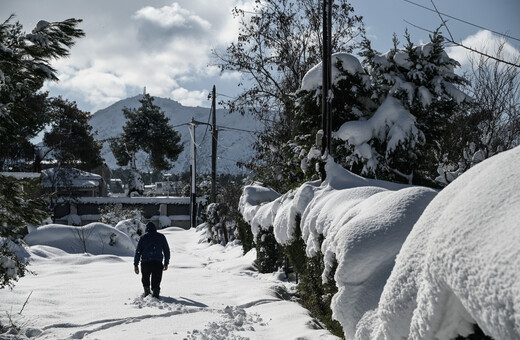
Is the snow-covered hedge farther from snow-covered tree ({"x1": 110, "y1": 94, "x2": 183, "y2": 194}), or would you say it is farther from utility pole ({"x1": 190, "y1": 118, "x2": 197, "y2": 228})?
snow-covered tree ({"x1": 110, "y1": 94, "x2": 183, "y2": 194})

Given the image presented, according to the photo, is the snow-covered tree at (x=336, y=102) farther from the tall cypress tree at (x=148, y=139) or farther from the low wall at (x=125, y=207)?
the tall cypress tree at (x=148, y=139)

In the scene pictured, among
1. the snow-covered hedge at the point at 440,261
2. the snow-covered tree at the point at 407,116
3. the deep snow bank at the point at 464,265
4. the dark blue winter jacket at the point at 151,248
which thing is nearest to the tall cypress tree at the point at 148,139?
the snow-covered tree at the point at 407,116

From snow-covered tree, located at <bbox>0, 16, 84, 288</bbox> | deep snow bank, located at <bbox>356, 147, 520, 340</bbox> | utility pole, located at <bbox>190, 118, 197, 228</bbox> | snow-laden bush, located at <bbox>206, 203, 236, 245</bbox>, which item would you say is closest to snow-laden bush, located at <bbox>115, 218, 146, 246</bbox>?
snow-laden bush, located at <bbox>206, 203, 236, 245</bbox>

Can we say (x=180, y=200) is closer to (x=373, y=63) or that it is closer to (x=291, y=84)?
(x=291, y=84)

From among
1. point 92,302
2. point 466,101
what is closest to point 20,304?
point 92,302

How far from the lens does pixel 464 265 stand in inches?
67.6

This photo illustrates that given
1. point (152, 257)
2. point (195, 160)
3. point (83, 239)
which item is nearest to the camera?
point (152, 257)

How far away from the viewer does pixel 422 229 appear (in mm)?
2248

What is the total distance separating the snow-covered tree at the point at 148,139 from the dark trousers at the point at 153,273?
137ft

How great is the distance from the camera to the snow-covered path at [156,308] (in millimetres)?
6039

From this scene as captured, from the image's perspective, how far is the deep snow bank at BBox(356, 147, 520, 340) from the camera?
153cm

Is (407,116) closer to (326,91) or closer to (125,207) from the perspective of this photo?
(326,91)

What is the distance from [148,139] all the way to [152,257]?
138 feet

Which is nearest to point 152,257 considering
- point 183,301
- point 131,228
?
point 183,301
